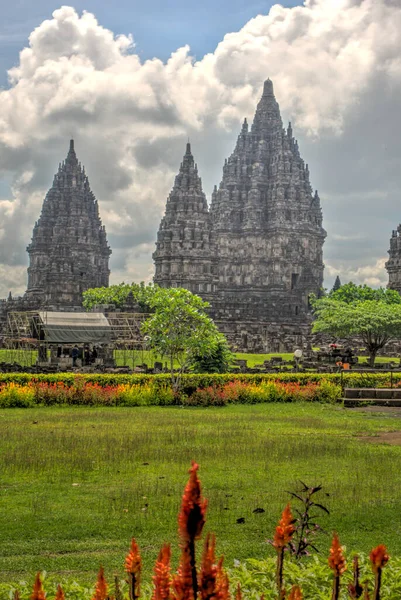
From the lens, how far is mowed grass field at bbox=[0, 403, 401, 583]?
7.92 meters

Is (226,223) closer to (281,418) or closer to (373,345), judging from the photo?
(373,345)

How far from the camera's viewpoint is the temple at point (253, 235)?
69.2 meters

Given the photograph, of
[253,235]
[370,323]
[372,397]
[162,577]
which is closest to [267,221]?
[253,235]

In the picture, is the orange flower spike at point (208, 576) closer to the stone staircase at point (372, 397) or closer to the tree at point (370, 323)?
the stone staircase at point (372, 397)

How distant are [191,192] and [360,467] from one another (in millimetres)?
60959

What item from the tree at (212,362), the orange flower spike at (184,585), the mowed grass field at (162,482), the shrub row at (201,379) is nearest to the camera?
→ the orange flower spike at (184,585)

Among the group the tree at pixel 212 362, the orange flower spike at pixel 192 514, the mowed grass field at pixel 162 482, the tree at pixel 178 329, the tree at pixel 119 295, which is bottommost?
the mowed grass field at pixel 162 482

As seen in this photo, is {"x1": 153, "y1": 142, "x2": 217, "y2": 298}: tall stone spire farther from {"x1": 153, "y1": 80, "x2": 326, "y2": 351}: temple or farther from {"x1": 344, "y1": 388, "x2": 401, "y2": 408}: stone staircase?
{"x1": 344, "y1": 388, "x2": 401, "y2": 408}: stone staircase

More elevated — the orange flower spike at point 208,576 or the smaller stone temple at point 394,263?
the smaller stone temple at point 394,263

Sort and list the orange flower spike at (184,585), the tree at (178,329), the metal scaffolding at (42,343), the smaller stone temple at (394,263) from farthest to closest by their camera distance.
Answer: the smaller stone temple at (394,263) < the metal scaffolding at (42,343) < the tree at (178,329) < the orange flower spike at (184,585)

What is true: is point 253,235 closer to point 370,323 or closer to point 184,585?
point 370,323

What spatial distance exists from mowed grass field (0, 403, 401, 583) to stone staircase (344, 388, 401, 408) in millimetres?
4409

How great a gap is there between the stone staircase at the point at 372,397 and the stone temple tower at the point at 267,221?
47788mm

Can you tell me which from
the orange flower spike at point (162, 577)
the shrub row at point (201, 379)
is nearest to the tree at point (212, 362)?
the shrub row at point (201, 379)
